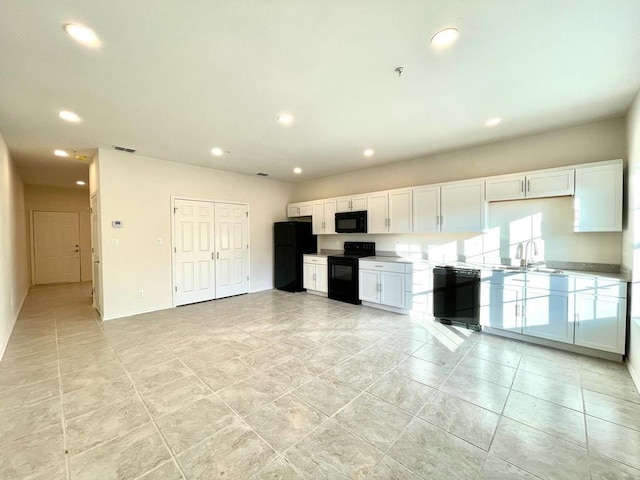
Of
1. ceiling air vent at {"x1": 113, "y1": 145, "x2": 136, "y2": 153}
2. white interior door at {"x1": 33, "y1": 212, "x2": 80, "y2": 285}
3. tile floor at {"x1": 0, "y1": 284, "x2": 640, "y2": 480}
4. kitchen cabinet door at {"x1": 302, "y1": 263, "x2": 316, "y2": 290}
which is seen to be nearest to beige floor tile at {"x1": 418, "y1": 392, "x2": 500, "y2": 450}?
tile floor at {"x1": 0, "y1": 284, "x2": 640, "y2": 480}

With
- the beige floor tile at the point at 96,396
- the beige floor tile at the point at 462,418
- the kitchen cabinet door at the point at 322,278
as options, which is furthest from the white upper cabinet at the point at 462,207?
the beige floor tile at the point at 96,396

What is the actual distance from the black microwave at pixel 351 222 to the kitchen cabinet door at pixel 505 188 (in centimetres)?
213

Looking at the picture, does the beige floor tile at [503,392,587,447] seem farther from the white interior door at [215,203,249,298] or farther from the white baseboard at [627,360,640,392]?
the white interior door at [215,203,249,298]

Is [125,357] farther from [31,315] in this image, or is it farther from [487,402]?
[487,402]

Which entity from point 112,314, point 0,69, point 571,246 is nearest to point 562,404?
point 571,246

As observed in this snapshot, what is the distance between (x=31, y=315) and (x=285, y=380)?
5121 mm

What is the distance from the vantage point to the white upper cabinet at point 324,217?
5855 millimetres

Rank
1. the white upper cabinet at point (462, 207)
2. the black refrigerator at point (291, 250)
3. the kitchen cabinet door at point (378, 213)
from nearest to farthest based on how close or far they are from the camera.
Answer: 1. the white upper cabinet at point (462, 207)
2. the kitchen cabinet door at point (378, 213)
3. the black refrigerator at point (291, 250)

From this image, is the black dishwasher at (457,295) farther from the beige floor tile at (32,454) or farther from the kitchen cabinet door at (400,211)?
the beige floor tile at (32,454)

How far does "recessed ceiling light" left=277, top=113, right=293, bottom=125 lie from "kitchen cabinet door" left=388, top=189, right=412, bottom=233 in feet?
8.10

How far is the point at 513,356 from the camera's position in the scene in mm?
2977

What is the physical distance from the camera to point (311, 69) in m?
2.17

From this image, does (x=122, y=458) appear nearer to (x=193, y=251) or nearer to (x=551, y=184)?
(x=193, y=251)

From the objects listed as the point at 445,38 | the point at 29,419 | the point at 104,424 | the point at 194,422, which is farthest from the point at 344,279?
the point at 29,419
